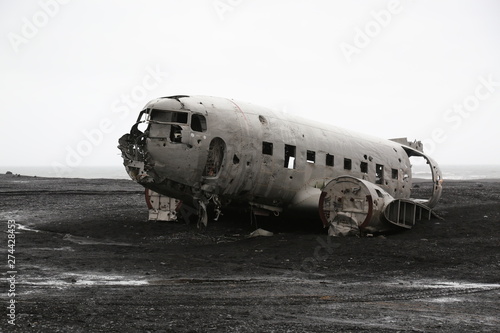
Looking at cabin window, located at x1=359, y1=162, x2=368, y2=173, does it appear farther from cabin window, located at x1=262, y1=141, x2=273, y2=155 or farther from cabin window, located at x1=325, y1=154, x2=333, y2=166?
cabin window, located at x1=262, y1=141, x2=273, y2=155

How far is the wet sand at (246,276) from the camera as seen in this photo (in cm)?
795

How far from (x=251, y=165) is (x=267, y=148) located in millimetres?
1028

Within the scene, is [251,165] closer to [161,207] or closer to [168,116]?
[168,116]

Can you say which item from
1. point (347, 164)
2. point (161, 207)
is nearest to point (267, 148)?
point (347, 164)

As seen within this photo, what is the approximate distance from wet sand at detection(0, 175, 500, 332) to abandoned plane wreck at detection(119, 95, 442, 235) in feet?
3.48

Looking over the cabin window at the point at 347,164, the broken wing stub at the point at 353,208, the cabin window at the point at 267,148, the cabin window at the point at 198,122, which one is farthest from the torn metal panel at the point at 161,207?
the cabin window at the point at 347,164

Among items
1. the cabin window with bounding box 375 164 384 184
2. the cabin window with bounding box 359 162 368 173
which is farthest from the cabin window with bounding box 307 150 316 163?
the cabin window with bounding box 375 164 384 184

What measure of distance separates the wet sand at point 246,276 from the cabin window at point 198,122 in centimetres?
338

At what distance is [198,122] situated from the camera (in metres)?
15.9

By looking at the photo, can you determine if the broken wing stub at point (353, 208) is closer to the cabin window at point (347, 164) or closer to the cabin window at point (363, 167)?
the cabin window at point (347, 164)

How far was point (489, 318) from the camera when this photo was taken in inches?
328

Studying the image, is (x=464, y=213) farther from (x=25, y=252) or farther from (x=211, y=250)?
A: (x=25, y=252)

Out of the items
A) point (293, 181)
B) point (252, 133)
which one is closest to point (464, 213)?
point (293, 181)

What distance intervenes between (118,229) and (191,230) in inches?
97.4
